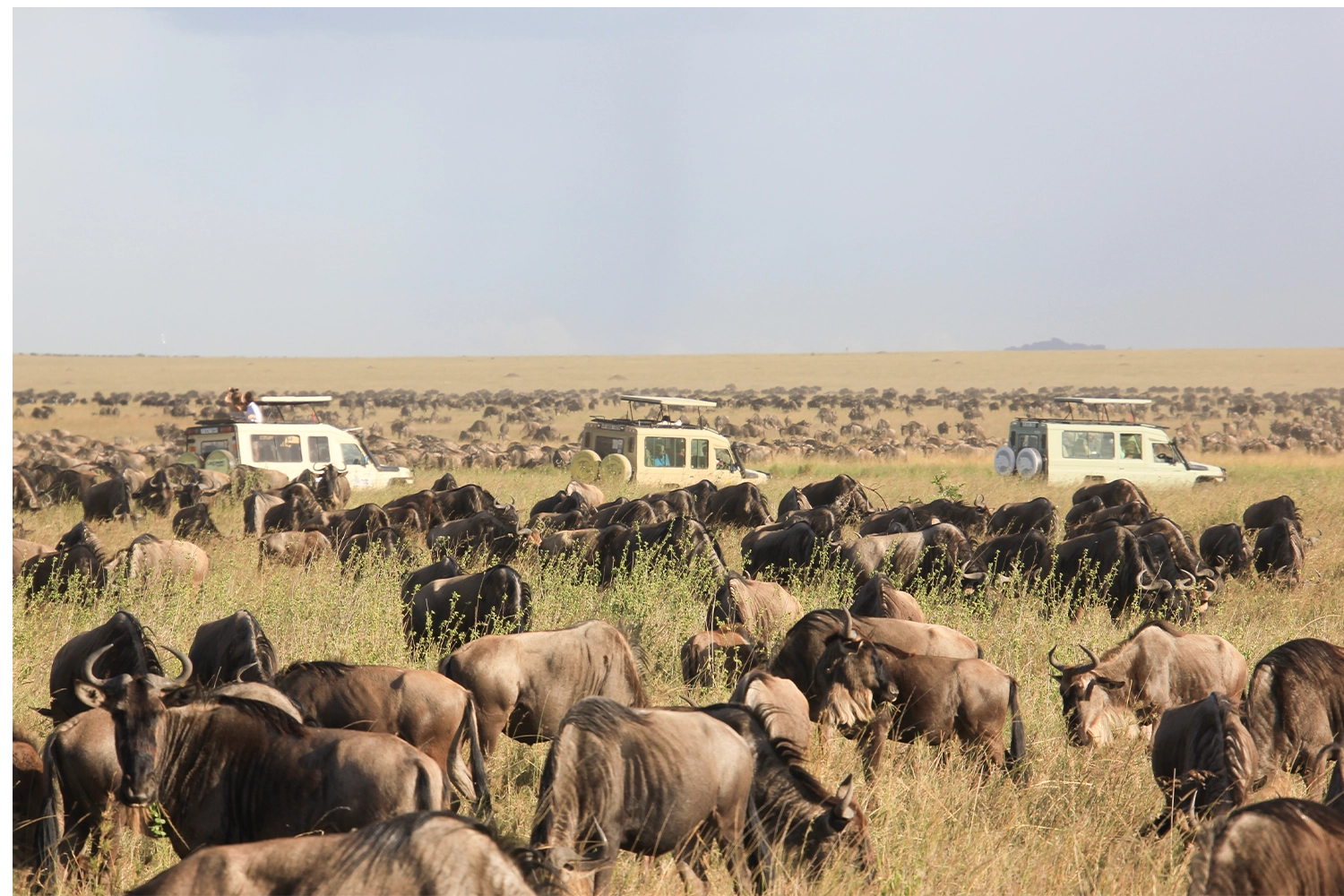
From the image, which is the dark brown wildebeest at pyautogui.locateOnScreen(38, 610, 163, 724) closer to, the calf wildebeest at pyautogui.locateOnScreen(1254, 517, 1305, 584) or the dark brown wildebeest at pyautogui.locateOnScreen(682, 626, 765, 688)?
the dark brown wildebeest at pyautogui.locateOnScreen(682, 626, 765, 688)

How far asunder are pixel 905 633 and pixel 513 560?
6.12m

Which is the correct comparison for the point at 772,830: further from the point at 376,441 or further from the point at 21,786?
the point at 376,441

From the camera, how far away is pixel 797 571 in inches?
451

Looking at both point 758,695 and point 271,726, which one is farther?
point 758,695

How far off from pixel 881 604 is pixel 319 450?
14595mm

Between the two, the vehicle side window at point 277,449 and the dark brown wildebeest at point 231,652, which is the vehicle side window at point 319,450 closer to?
the vehicle side window at point 277,449

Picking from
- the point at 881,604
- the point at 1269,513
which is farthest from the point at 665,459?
the point at 881,604

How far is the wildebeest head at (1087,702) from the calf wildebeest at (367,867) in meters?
4.30

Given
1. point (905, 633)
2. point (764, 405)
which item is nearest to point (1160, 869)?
point (905, 633)

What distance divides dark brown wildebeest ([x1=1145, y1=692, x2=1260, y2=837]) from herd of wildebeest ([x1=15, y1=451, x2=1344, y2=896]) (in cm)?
1

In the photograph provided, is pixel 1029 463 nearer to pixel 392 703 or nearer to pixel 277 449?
pixel 277 449

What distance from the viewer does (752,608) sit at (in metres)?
9.07

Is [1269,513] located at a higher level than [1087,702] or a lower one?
higher

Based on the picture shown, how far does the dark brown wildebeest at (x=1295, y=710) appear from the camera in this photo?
18.7ft
